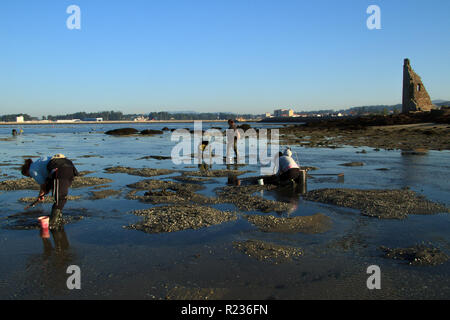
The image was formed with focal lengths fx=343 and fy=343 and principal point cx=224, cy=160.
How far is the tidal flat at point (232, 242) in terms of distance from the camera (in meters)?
4.17

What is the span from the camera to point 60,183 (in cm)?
652

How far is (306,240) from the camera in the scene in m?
5.80

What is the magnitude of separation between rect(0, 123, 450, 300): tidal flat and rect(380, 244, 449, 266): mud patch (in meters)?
0.01

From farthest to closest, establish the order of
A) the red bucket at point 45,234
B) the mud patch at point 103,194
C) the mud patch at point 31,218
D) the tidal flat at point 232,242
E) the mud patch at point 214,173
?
the mud patch at point 214,173, the mud patch at point 103,194, the mud patch at point 31,218, the red bucket at point 45,234, the tidal flat at point 232,242

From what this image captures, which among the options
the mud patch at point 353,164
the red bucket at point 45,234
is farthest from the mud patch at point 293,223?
the mud patch at point 353,164

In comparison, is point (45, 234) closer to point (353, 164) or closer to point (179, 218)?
point (179, 218)

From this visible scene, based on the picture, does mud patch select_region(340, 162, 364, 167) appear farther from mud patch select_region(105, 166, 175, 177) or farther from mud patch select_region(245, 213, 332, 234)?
mud patch select_region(245, 213, 332, 234)

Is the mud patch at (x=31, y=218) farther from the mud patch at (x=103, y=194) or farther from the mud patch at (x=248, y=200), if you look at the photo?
the mud patch at (x=248, y=200)

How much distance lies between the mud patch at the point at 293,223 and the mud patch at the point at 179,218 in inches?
24.0

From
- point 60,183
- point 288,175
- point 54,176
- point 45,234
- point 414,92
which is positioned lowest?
point 45,234

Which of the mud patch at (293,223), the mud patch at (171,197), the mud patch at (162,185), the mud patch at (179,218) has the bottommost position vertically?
the mud patch at (293,223)

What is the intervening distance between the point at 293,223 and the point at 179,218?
2.28 m

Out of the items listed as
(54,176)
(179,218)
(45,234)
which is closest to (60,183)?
(54,176)

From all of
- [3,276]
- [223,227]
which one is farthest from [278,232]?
[3,276]
